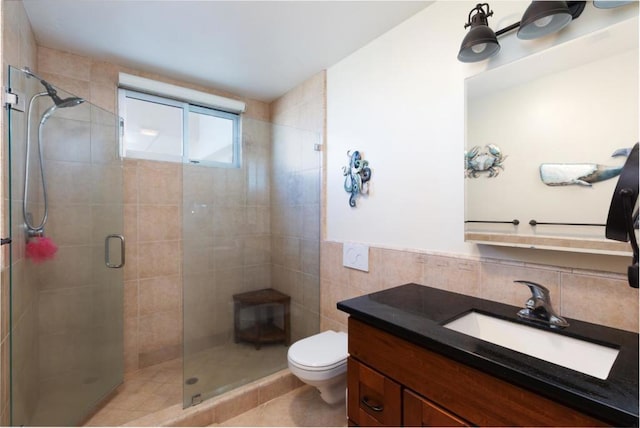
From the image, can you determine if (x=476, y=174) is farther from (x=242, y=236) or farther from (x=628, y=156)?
(x=242, y=236)

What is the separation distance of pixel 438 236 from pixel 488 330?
514 millimetres

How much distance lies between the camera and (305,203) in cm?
243

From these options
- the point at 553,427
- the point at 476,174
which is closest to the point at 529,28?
the point at 476,174

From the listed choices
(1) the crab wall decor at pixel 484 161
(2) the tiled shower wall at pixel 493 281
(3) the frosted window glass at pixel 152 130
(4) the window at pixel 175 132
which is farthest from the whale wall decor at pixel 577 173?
(3) the frosted window glass at pixel 152 130

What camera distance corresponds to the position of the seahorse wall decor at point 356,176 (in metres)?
1.98

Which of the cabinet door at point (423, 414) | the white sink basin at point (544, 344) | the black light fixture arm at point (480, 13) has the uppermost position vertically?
the black light fixture arm at point (480, 13)

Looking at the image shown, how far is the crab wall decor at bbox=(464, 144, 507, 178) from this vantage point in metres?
1.32

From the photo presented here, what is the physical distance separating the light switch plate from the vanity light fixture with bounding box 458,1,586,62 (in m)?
1.23

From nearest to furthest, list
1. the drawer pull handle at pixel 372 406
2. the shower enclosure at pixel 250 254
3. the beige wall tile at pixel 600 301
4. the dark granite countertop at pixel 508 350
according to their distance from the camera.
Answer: the dark granite countertop at pixel 508 350, the beige wall tile at pixel 600 301, the drawer pull handle at pixel 372 406, the shower enclosure at pixel 250 254

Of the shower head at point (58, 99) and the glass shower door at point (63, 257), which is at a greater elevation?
the shower head at point (58, 99)

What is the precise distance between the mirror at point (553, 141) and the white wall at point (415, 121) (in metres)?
0.07

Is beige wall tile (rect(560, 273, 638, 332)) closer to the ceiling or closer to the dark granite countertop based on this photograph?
the dark granite countertop

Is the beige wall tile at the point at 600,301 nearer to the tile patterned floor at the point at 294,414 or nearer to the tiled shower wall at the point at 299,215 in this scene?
the tile patterned floor at the point at 294,414

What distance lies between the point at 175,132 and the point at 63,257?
1.29m
